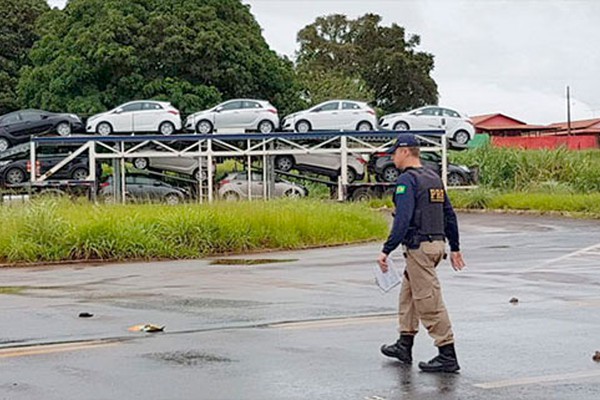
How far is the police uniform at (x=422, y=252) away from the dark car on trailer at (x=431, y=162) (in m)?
31.3

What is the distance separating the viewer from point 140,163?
3828 centimetres

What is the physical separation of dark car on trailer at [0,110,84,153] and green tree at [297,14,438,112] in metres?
36.7

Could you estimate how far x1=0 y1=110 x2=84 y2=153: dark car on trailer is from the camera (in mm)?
38319

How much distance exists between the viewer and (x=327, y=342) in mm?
8859

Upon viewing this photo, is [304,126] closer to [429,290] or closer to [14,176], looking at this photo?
[14,176]

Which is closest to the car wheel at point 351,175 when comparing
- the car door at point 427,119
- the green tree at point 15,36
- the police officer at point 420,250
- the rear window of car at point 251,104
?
the car door at point 427,119

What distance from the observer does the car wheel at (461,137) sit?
41.3 m

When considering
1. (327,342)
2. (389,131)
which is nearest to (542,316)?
(327,342)

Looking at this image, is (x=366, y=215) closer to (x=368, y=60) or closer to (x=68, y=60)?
(x=68, y=60)

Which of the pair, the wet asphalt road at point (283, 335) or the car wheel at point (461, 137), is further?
the car wheel at point (461, 137)

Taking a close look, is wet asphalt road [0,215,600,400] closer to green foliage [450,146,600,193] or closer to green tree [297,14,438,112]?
green foliage [450,146,600,193]

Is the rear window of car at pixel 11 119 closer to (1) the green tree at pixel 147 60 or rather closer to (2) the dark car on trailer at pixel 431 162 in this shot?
(1) the green tree at pixel 147 60

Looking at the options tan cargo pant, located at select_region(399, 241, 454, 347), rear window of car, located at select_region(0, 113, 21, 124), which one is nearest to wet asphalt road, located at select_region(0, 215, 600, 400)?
tan cargo pant, located at select_region(399, 241, 454, 347)

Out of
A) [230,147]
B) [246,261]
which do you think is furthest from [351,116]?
[246,261]
